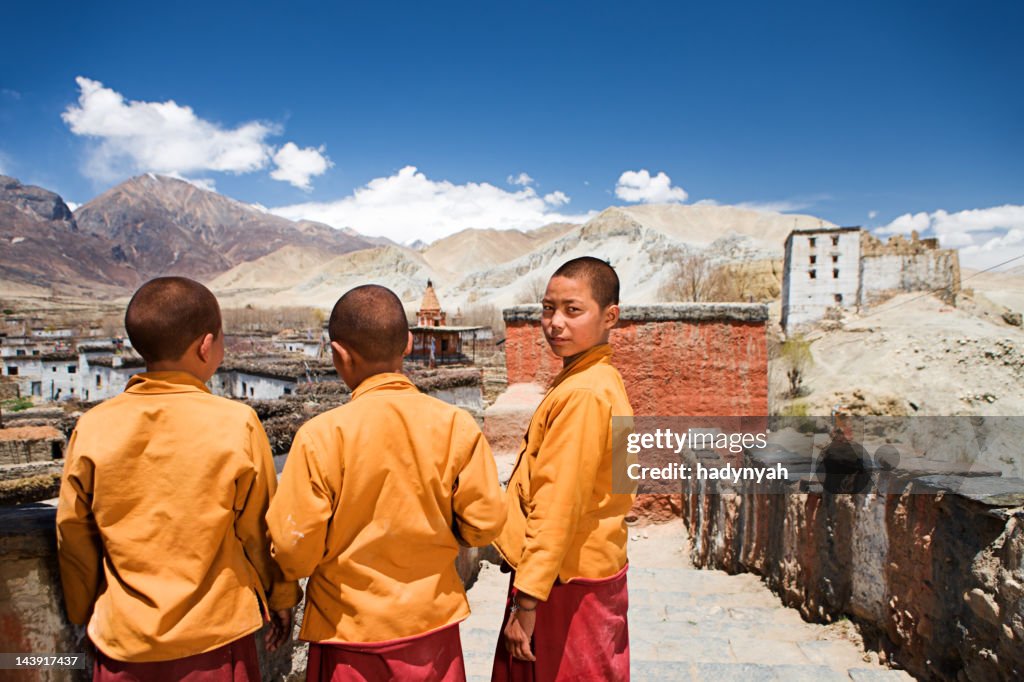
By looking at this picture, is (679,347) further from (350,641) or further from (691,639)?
(350,641)

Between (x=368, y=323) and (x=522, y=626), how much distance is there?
108cm

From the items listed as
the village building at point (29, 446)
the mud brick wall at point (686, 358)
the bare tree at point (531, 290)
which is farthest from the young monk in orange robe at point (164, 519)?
the bare tree at point (531, 290)

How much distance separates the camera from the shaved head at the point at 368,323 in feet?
5.99

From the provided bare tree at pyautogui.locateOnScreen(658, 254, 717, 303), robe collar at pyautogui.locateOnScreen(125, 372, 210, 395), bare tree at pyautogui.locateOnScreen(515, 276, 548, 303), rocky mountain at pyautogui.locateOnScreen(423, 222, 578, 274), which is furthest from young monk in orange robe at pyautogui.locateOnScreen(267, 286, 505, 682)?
rocky mountain at pyautogui.locateOnScreen(423, 222, 578, 274)

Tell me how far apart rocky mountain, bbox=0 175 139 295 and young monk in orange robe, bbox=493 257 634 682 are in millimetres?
120341

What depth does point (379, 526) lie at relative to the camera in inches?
66.1

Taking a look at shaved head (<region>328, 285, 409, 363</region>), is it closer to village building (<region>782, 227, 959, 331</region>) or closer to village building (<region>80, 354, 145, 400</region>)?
village building (<region>80, 354, 145, 400</region>)

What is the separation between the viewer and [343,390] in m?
13.0

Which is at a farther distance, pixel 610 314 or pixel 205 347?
pixel 610 314

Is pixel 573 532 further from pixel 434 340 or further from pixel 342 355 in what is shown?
pixel 434 340

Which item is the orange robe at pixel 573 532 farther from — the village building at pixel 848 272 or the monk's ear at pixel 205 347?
the village building at pixel 848 272

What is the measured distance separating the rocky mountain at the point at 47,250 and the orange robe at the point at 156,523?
394ft

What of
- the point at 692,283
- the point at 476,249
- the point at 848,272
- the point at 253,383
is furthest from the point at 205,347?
the point at 476,249

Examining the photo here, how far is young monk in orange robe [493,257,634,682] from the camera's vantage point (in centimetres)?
185
